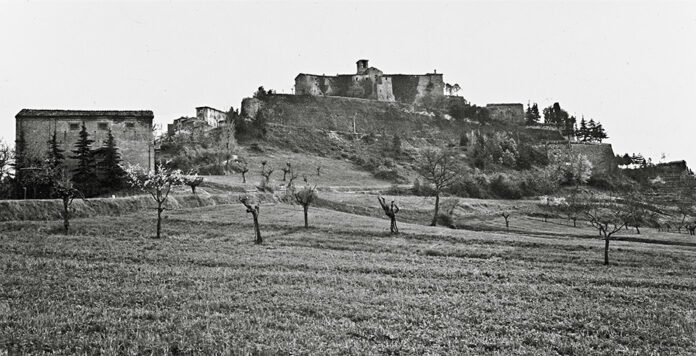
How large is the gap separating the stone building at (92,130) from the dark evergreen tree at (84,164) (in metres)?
0.93

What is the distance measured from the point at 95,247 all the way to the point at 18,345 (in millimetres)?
15832

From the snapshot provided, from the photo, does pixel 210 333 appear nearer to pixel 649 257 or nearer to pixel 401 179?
pixel 649 257

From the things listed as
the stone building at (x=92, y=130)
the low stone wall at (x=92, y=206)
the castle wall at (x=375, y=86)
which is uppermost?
the castle wall at (x=375, y=86)

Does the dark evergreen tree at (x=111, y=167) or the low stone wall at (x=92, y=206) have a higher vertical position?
the dark evergreen tree at (x=111, y=167)

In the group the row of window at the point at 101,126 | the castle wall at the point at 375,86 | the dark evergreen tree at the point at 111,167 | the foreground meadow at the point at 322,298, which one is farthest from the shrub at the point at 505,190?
the dark evergreen tree at the point at 111,167

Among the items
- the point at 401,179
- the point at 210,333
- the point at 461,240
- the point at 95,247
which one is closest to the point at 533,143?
the point at 401,179

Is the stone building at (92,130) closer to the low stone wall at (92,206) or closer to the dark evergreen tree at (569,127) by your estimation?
the low stone wall at (92,206)

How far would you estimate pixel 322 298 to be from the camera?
1481cm

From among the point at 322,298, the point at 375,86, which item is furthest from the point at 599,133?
the point at 322,298

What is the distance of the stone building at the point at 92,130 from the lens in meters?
54.5

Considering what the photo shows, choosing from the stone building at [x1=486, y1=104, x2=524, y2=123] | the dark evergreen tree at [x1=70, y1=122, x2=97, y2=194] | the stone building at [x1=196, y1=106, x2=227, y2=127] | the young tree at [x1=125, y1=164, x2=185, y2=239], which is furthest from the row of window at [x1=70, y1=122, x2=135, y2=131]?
the stone building at [x1=486, y1=104, x2=524, y2=123]

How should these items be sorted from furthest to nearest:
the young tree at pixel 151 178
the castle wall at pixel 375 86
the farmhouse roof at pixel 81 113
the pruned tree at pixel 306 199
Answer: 1. the castle wall at pixel 375 86
2. the farmhouse roof at pixel 81 113
3. the young tree at pixel 151 178
4. the pruned tree at pixel 306 199

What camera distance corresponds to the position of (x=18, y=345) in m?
9.43

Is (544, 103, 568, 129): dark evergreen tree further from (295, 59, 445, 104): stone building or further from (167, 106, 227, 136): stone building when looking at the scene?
(167, 106, 227, 136): stone building
